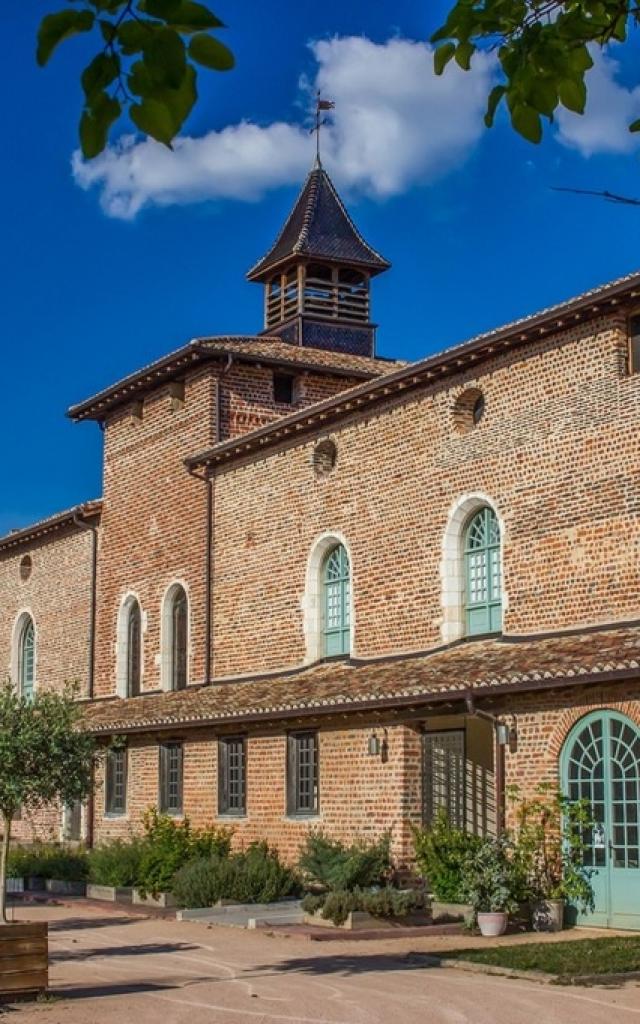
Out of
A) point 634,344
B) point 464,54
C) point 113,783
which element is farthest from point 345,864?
point 464,54

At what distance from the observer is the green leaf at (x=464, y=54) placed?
16.7 feet

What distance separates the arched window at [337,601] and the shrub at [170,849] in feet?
12.0

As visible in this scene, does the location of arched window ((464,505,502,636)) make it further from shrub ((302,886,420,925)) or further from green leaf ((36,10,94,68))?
green leaf ((36,10,94,68))

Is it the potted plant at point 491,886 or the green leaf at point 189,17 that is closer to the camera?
the green leaf at point 189,17

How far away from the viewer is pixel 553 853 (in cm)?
1856

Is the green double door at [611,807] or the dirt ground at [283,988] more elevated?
the green double door at [611,807]

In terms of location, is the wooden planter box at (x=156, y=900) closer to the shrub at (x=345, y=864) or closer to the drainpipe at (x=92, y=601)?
the shrub at (x=345, y=864)

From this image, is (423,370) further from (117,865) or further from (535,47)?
(535,47)

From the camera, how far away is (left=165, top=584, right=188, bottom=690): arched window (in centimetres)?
2984

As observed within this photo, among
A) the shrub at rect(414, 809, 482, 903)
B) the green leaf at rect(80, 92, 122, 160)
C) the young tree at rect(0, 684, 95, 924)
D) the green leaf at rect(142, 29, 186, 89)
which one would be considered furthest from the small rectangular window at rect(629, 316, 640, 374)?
the green leaf at rect(142, 29, 186, 89)

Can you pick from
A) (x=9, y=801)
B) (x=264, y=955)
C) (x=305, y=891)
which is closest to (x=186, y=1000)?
(x=264, y=955)

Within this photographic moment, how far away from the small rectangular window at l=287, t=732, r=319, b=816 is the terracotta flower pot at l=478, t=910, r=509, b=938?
224 inches

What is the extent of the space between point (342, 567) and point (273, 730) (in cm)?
309

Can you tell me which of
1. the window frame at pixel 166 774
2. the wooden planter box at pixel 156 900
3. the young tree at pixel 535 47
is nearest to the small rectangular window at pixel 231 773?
the window frame at pixel 166 774
